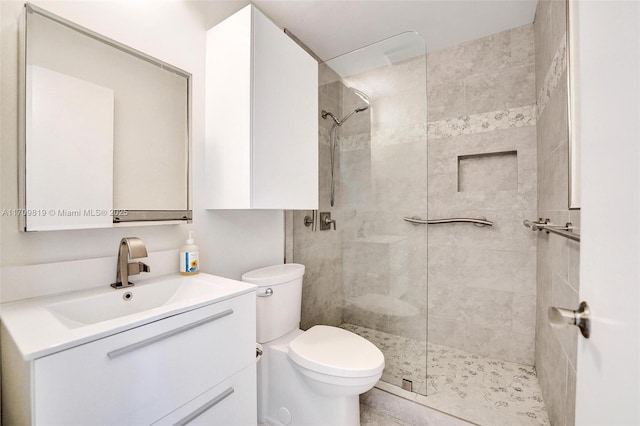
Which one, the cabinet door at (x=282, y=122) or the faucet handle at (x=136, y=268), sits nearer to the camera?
the faucet handle at (x=136, y=268)

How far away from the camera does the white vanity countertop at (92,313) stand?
621 millimetres

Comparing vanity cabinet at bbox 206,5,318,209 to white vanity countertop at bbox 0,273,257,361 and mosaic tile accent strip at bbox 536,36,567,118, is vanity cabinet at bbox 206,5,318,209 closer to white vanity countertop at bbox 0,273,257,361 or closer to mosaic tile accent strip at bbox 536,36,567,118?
white vanity countertop at bbox 0,273,257,361

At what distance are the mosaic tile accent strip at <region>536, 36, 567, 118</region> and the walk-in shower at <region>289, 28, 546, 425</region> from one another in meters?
0.28

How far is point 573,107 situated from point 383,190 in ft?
3.19

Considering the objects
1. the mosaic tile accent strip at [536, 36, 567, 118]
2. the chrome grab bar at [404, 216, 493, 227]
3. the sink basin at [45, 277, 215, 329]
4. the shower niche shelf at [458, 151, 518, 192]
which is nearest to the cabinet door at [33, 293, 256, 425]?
the sink basin at [45, 277, 215, 329]

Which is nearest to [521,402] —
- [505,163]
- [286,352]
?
[286,352]

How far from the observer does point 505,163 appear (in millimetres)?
2023

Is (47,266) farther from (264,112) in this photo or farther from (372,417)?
(372,417)

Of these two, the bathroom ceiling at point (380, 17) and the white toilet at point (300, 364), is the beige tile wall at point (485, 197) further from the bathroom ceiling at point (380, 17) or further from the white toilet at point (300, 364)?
the white toilet at point (300, 364)

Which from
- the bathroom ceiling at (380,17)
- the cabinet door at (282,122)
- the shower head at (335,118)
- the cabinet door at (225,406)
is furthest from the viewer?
the shower head at (335,118)

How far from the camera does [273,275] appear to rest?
149 cm

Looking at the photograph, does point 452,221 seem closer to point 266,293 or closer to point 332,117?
point 332,117

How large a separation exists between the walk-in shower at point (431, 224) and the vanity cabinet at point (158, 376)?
931mm

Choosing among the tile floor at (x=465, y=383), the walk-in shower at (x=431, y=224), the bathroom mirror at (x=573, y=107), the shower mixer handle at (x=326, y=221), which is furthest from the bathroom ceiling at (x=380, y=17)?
the tile floor at (x=465, y=383)
